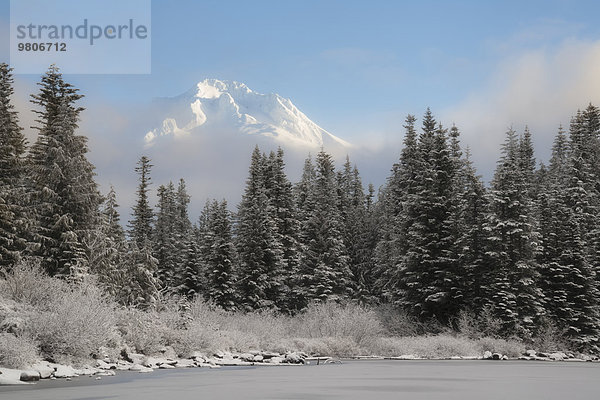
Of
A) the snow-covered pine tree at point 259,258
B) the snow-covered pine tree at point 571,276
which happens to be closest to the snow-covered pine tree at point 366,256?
the snow-covered pine tree at point 259,258

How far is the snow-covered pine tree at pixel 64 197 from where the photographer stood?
1399 inches

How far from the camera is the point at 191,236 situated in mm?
58156

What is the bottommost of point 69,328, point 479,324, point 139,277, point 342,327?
point 479,324

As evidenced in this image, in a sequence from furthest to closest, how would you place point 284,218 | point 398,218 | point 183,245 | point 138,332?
point 284,218 < point 183,245 < point 398,218 < point 138,332

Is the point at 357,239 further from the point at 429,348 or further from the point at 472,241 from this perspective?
the point at 429,348

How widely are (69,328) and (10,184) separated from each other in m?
23.8

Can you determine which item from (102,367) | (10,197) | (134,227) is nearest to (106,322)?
(102,367)

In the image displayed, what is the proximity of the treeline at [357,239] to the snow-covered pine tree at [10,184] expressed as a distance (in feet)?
0.32

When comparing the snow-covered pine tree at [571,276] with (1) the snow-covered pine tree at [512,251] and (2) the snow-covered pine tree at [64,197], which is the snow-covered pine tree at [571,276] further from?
(2) the snow-covered pine tree at [64,197]

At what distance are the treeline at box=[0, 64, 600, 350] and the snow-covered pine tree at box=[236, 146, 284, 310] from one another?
0.44 ft

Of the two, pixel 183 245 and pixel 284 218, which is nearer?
pixel 183 245

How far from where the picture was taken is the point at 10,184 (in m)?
41.5

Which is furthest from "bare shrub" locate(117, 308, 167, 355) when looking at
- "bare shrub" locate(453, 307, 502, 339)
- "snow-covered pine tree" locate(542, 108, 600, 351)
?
"snow-covered pine tree" locate(542, 108, 600, 351)

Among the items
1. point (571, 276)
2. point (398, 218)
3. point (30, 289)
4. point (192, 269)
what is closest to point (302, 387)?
point (30, 289)
